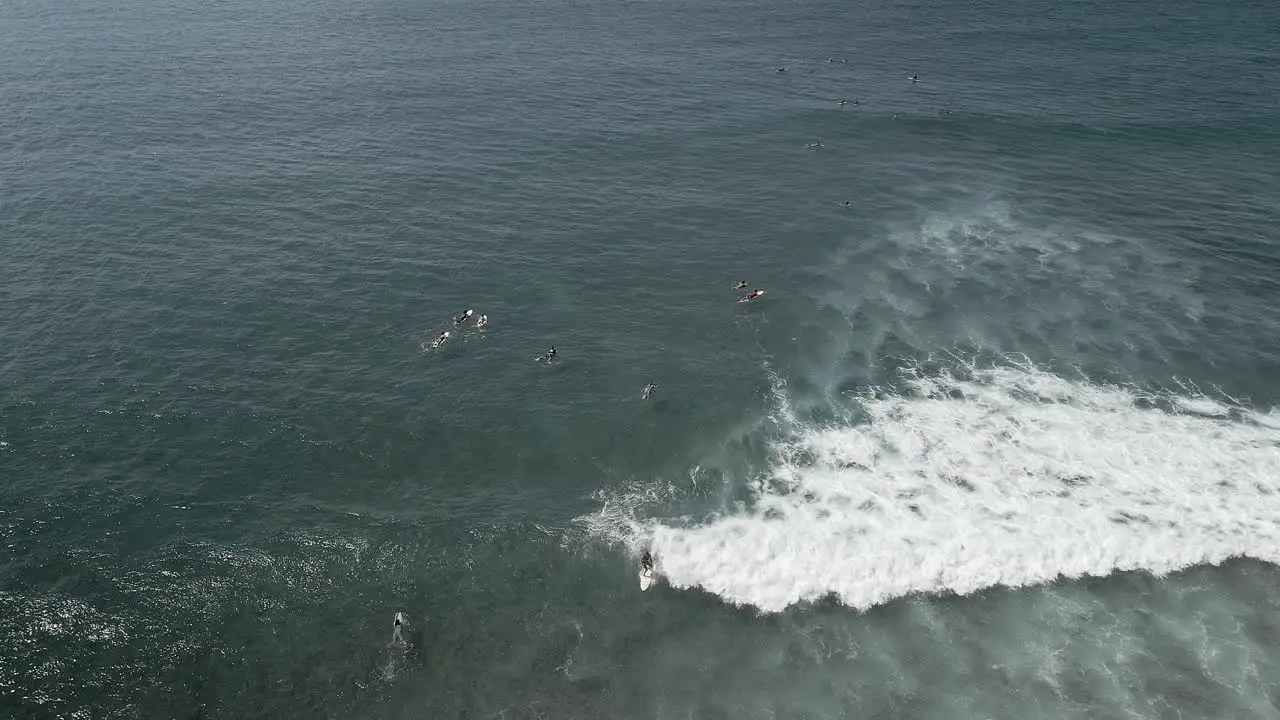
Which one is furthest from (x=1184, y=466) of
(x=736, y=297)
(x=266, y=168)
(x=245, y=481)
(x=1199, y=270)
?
(x=266, y=168)

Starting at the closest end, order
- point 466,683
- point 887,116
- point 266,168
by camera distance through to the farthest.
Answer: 1. point 466,683
2. point 266,168
3. point 887,116

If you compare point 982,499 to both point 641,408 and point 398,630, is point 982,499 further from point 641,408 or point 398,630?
point 398,630

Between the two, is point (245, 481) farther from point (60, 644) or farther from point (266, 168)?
point (266, 168)

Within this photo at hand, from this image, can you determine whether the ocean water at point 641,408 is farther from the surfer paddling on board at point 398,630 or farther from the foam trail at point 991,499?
the surfer paddling on board at point 398,630

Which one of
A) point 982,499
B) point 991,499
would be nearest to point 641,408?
point 982,499

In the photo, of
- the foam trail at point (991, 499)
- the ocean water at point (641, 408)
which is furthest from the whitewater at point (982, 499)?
the ocean water at point (641, 408)

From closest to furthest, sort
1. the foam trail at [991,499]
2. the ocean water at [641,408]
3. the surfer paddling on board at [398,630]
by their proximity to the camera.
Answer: the ocean water at [641,408] < the surfer paddling on board at [398,630] < the foam trail at [991,499]
